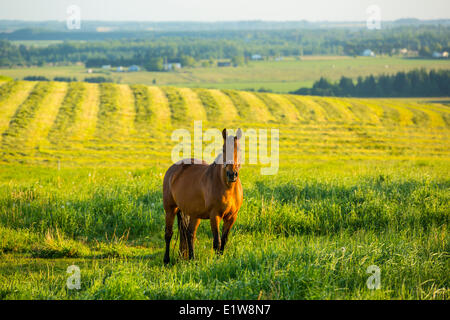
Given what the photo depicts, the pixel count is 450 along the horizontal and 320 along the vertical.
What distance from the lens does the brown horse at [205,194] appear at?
6.68 metres

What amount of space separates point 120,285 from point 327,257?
3467mm

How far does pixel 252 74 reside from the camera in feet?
541

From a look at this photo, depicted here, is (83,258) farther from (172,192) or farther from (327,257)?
(327,257)

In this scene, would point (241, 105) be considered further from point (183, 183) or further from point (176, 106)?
point (183, 183)

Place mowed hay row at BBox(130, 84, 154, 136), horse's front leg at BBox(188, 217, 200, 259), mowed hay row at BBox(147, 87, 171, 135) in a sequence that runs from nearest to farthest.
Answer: horse's front leg at BBox(188, 217, 200, 259) < mowed hay row at BBox(130, 84, 154, 136) < mowed hay row at BBox(147, 87, 171, 135)

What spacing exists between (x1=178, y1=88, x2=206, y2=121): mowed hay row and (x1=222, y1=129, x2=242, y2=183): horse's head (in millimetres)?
45249

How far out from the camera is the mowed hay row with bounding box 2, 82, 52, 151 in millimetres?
36625

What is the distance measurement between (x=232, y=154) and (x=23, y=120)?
4213 centimetres

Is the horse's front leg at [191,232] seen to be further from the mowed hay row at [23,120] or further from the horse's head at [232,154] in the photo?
the mowed hay row at [23,120]

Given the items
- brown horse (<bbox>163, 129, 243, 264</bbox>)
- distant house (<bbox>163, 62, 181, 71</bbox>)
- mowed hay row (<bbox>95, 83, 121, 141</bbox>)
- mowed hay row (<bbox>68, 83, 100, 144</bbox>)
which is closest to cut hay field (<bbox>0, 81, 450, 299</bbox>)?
brown horse (<bbox>163, 129, 243, 264</bbox>)

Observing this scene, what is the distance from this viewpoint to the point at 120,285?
6316mm

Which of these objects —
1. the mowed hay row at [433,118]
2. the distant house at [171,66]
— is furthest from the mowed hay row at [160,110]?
the distant house at [171,66]

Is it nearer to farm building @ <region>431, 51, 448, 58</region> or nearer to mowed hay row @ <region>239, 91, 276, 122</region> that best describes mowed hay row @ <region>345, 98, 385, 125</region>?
mowed hay row @ <region>239, 91, 276, 122</region>
